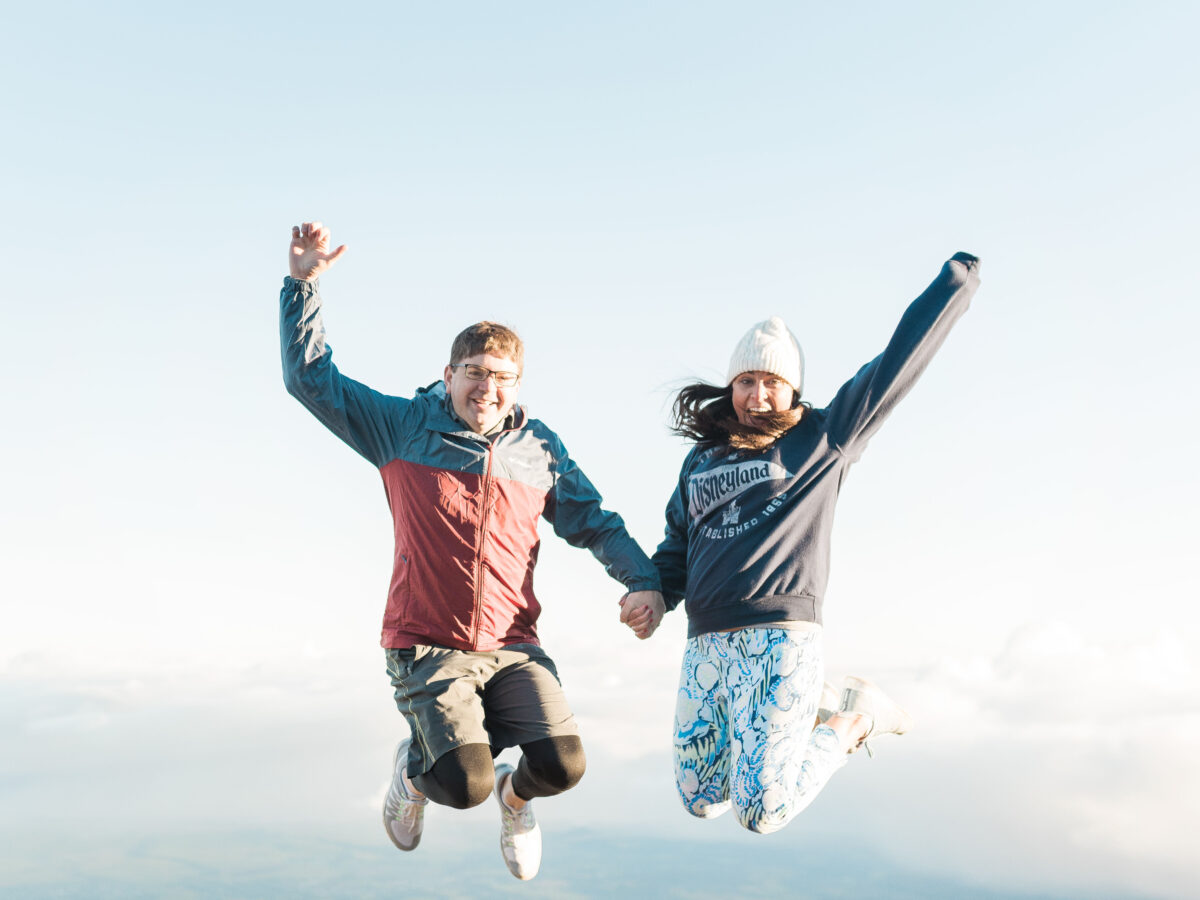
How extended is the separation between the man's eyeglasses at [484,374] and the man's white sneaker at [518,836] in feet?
7.73

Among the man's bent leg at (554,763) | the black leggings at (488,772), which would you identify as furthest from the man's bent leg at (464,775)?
the man's bent leg at (554,763)

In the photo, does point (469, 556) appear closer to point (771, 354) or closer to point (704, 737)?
point (704, 737)

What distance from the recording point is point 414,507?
23.0 ft

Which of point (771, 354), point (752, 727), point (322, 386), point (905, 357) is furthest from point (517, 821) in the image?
point (905, 357)

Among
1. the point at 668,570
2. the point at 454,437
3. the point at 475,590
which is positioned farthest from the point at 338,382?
the point at 668,570

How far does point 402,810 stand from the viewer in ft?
24.3

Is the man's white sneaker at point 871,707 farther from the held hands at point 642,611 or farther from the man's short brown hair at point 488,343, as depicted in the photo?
the man's short brown hair at point 488,343

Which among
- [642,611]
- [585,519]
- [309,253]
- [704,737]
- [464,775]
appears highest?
[309,253]

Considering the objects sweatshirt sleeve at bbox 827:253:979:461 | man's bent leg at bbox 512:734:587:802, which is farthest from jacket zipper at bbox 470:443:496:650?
sweatshirt sleeve at bbox 827:253:979:461

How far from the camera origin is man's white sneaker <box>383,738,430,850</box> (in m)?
7.41

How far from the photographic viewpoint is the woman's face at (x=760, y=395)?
719 cm

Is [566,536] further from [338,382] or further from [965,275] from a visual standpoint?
[965,275]

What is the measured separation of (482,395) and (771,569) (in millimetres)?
1964

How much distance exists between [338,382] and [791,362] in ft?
8.91
